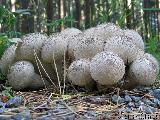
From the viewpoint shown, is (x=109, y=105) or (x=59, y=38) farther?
(x=59, y=38)

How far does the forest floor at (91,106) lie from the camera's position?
2.23 meters

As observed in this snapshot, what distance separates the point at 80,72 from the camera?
9.55 ft

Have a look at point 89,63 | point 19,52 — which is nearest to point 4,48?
point 19,52

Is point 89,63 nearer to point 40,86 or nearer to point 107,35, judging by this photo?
point 107,35

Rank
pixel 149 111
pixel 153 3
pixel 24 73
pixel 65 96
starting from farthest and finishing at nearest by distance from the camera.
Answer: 1. pixel 153 3
2. pixel 24 73
3. pixel 65 96
4. pixel 149 111

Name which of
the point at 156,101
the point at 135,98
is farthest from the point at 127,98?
the point at 156,101

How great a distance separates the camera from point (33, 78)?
330cm

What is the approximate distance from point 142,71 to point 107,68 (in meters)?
0.36

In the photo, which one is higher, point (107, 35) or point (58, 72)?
point (107, 35)

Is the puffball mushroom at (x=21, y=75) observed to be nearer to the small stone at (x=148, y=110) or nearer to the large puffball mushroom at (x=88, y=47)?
the large puffball mushroom at (x=88, y=47)

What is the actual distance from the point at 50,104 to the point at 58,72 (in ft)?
2.89

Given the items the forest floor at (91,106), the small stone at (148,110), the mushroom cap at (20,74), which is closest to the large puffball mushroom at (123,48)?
the forest floor at (91,106)

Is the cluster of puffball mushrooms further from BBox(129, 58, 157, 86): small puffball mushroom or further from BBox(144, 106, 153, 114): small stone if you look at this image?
BBox(144, 106, 153, 114): small stone

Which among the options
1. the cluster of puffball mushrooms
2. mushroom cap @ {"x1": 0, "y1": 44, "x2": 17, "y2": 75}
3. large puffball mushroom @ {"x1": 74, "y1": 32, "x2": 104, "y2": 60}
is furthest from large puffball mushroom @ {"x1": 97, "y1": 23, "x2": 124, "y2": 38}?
mushroom cap @ {"x1": 0, "y1": 44, "x2": 17, "y2": 75}
